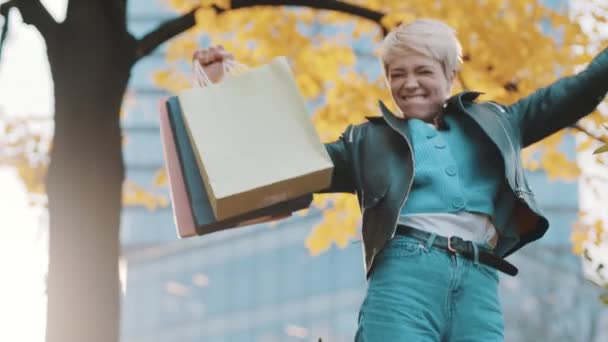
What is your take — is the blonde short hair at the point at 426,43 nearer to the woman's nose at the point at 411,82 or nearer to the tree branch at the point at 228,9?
the woman's nose at the point at 411,82

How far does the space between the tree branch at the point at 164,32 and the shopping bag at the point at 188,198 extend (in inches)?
118

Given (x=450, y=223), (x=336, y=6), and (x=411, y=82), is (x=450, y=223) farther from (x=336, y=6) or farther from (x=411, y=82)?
(x=336, y=6)

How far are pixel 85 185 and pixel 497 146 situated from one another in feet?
9.91

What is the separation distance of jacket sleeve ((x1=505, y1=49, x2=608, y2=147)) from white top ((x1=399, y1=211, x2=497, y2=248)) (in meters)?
0.32

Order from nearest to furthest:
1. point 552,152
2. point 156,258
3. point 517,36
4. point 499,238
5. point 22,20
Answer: point 499,238 < point 22,20 < point 517,36 < point 552,152 < point 156,258

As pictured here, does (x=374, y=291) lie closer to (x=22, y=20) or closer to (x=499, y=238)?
(x=499, y=238)

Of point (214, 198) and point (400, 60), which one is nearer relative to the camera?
point (214, 198)

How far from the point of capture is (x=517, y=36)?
6.33 m

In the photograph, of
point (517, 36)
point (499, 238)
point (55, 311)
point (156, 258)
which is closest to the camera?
point (499, 238)

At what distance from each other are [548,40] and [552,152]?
35.4 inches

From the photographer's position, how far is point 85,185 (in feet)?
17.9

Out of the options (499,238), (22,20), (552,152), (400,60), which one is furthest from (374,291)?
(552,152)

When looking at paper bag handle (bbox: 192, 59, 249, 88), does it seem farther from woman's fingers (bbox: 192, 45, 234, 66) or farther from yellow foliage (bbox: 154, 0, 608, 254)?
yellow foliage (bbox: 154, 0, 608, 254)


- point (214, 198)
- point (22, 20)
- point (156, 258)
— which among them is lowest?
point (156, 258)
